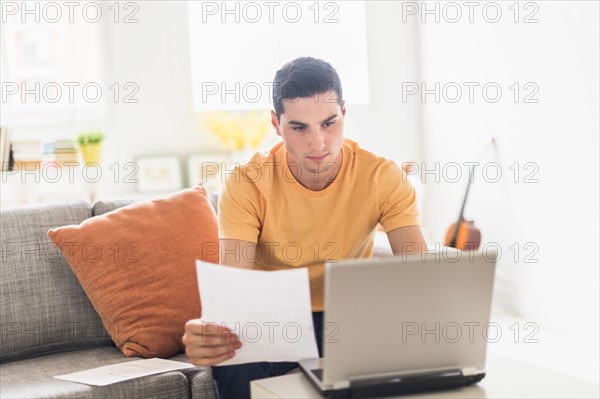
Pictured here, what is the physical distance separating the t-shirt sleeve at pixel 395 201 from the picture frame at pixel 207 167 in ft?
8.74

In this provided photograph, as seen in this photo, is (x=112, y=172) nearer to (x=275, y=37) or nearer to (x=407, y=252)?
(x=275, y=37)

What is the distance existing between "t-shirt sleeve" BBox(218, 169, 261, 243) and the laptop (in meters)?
0.61

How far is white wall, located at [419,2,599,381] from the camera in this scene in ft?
10.8

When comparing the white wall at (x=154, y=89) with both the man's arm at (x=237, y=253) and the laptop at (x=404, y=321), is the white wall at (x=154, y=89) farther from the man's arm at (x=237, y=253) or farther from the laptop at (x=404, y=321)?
the laptop at (x=404, y=321)

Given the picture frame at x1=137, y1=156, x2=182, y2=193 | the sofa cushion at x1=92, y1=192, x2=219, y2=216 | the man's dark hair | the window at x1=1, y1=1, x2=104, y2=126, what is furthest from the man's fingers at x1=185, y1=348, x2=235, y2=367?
the window at x1=1, y1=1, x2=104, y2=126

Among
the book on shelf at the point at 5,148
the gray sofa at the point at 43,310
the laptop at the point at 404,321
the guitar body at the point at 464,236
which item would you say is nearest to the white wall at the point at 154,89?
the book on shelf at the point at 5,148

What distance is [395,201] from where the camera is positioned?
2.12 meters

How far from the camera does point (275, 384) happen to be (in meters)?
1.62

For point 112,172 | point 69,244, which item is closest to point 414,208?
point 69,244

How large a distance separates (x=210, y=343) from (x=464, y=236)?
283 cm

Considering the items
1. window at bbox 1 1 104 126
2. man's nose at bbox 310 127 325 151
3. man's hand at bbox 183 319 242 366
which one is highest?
window at bbox 1 1 104 126

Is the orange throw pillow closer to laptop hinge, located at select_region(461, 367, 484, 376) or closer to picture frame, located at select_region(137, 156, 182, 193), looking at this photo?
laptop hinge, located at select_region(461, 367, 484, 376)

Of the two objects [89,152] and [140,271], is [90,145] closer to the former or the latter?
[89,152]

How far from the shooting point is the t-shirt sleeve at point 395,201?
2.10m
